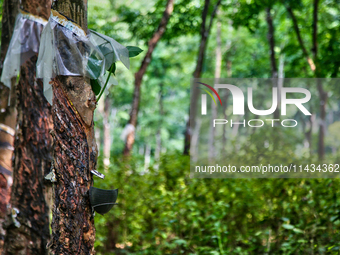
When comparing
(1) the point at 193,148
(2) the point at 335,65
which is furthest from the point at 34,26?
(2) the point at 335,65

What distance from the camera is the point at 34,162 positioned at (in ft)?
9.45

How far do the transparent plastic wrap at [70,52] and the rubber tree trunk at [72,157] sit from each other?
1.5 inches

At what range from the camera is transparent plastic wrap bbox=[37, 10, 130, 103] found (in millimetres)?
1656

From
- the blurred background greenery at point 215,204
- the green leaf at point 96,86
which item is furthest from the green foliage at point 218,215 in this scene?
the green leaf at point 96,86

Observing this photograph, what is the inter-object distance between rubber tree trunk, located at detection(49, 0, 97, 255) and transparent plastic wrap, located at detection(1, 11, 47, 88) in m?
0.15

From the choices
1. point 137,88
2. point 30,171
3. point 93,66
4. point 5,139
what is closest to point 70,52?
point 93,66

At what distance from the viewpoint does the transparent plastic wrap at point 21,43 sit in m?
1.71

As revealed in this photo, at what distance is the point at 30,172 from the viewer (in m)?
2.87

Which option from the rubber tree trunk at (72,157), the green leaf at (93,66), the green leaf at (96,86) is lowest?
the rubber tree trunk at (72,157)

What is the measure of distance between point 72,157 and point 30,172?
1.45 m

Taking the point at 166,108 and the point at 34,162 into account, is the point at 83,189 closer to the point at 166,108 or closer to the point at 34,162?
the point at 34,162

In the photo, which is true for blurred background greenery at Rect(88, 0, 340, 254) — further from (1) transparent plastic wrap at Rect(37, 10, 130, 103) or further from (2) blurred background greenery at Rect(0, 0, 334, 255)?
(1) transparent plastic wrap at Rect(37, 10, 130, 103)

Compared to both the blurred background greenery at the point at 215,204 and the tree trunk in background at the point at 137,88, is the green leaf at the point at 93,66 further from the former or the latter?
the tree trunk in background at the point at 137,88

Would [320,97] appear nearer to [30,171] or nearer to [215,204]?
[215,204]
